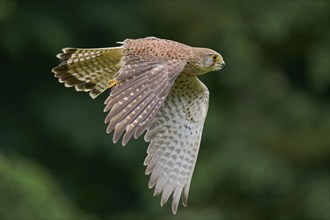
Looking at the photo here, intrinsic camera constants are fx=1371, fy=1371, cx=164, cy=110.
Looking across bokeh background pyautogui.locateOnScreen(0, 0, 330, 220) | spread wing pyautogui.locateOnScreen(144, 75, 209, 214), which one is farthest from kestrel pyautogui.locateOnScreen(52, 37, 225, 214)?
bokeh background pyautogui.locateOnScreen(0, 0, 330, 220)

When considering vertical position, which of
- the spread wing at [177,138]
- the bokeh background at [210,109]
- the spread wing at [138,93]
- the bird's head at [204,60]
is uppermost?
the spread wing at [138,93]

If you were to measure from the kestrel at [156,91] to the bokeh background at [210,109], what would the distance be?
836 cm

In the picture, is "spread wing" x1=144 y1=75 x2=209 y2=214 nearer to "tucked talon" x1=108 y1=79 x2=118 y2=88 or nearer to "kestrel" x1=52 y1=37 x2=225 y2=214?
"kestrel" x1=52 y1=37 x2=225 y2=214

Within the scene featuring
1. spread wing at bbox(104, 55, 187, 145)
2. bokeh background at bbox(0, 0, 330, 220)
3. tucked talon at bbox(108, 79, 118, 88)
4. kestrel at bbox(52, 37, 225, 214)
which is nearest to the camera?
spread wing at bbox(104, 55, 187, 145)

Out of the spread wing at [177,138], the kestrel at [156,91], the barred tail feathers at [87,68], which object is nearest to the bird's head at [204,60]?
the kestrel at [156,91]

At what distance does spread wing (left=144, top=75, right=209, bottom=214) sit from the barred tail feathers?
22.4 inches

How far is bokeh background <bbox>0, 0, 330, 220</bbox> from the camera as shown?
20328 millimetres

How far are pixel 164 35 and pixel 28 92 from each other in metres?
2.47

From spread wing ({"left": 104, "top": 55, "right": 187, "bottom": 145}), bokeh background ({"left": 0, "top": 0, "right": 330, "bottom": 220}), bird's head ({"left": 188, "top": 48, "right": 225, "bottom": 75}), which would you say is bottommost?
bokeh background ({"left": 0, "top": 0, "right": 330, "bottom": 220})

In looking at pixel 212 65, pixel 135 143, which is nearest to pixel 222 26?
pixel 135 143

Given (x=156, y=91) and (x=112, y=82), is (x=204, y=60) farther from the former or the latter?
(x=156, y=91)

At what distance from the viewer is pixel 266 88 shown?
69.8 feet

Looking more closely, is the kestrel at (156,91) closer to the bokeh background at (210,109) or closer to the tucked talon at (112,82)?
the tucked talon at (112,82)

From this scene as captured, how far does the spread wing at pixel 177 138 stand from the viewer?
→ 35.1 ft
